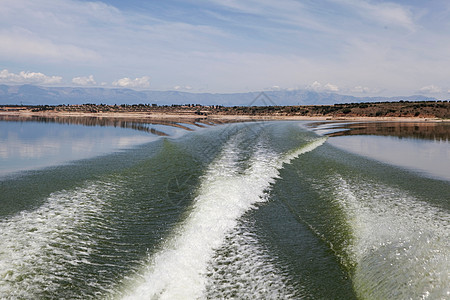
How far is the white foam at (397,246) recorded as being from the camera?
6.32m

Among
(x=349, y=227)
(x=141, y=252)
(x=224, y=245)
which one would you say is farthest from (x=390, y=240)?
(x=141, y=252)

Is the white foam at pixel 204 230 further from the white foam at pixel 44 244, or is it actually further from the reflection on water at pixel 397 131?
the reflection on water at pixel 397 131

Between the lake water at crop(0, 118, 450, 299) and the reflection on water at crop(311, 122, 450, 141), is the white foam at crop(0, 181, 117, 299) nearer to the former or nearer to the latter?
the lake water at crop(0, 118, 450, 299)

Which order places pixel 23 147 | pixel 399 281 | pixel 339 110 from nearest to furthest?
pixel 399 281
pixel 23 147
pixel 339 110

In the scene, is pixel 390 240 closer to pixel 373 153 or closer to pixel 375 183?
pixel 375 183

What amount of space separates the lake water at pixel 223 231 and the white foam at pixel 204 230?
0.12 ft

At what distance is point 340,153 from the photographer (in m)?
21.6

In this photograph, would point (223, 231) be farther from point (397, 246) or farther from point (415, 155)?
point (415, 155)

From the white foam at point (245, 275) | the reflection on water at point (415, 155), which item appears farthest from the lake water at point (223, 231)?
the reflection on water at point (415, 155)

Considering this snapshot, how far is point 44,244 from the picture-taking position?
25.7ft

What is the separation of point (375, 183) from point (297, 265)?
785 centimetres

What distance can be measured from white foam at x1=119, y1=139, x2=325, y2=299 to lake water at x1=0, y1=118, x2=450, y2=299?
4 cm

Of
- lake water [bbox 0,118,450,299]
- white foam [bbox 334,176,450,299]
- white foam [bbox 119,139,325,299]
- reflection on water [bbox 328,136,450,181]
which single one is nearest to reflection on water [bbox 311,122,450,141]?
reflection on water [bbox 328,136,450,181]

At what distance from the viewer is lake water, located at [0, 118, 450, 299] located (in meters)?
6.49
